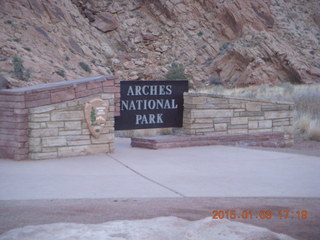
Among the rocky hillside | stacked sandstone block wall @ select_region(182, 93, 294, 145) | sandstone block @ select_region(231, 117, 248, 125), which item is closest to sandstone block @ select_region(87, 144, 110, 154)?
stacked sandstone block wall @ select_region(182, 93, 294, 145)

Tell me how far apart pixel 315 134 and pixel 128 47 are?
94.9ft

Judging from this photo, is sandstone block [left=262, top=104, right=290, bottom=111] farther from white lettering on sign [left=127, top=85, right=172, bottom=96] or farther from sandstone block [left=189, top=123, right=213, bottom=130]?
white lettering on sign [left=127, top=85, right=172, bottom=96]

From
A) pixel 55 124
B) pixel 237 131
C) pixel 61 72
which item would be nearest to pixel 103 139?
pixel 55 124

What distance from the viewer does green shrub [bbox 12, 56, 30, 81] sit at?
27234 millimetres

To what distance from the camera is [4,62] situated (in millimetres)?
29031

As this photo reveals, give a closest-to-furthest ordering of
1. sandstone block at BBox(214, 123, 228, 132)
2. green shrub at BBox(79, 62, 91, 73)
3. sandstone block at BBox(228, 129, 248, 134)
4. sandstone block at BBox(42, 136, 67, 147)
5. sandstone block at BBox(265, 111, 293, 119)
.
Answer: sandstone block at BBox(42, 136, 67, 147)
sandstone block at BBox(214, 123, 228, 132)
sandstone block at BBox(228, 129, 248, 134)
sandstone block at BBox(265, 111, 293, 119)
green shrub at BBox(79, 62, 91, 73)

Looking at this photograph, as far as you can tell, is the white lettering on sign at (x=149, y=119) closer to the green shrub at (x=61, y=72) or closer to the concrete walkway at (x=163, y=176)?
the concrete walkway at (x=163, y=176)

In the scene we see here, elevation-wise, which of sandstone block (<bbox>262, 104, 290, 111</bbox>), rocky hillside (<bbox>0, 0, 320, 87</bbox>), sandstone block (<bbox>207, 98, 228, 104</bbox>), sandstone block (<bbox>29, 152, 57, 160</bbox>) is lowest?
sandstone block (<bbox>29, 152, 57, 160</bbox>)

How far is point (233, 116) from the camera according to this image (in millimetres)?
12234

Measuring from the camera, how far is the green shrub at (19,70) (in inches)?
1072

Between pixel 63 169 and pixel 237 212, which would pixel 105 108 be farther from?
pixel 237 212

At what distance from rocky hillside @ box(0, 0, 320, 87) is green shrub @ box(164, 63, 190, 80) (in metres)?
1.02

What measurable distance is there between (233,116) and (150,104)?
6.97 feet

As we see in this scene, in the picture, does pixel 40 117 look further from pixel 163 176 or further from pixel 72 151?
pixel 163 176
